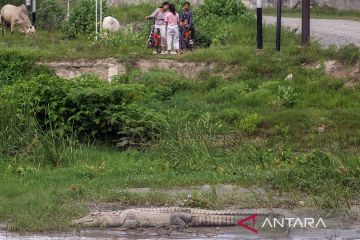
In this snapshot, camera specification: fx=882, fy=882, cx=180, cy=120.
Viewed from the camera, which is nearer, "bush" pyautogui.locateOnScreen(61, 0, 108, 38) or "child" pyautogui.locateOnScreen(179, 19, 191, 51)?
"child" pyautogui.locateOnScreen(179, 19, 191, 51)

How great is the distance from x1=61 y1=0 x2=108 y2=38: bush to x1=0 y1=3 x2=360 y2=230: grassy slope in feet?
9.09

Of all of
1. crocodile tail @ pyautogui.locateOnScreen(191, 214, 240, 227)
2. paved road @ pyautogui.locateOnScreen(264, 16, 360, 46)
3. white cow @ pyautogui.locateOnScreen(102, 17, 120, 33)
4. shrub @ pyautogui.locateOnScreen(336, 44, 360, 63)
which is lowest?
crocodile tail @ pyautogui.locateOnScreen(191, 214, 240, 227)

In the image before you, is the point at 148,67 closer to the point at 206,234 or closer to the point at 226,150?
the point at 226,150

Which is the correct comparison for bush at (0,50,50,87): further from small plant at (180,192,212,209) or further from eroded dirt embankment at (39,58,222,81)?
small plant at (180,192,212,209)

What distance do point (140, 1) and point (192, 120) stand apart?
49.6 feet

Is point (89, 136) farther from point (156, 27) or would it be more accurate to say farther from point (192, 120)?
point (156, 27)

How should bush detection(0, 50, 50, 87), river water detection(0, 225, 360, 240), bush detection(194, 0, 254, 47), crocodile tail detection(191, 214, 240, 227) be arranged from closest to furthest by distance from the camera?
river water detection(0, 225, 360, 240) < crocodile tail detection(191, 214, 240, 227) < bush detection(0, 50, 50, 87) < bush detection(194, 0, 254, 47)

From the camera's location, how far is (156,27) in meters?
22.9

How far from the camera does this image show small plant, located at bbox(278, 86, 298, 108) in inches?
738

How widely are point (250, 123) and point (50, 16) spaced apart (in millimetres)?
11883

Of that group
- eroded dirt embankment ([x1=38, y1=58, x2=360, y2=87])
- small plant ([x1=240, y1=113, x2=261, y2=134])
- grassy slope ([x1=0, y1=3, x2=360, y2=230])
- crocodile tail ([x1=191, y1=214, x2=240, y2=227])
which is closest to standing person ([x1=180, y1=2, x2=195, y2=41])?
grassy slope ([x1=0, y1=3, x2=360, y2=230])

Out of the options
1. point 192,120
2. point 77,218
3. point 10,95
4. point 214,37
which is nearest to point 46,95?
Answer: point 10,95

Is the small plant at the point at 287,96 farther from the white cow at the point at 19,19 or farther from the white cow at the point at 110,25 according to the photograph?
the white cow at the point at 19,19

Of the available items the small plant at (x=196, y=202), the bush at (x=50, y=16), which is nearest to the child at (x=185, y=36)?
the bush at (x=50, y=16)
